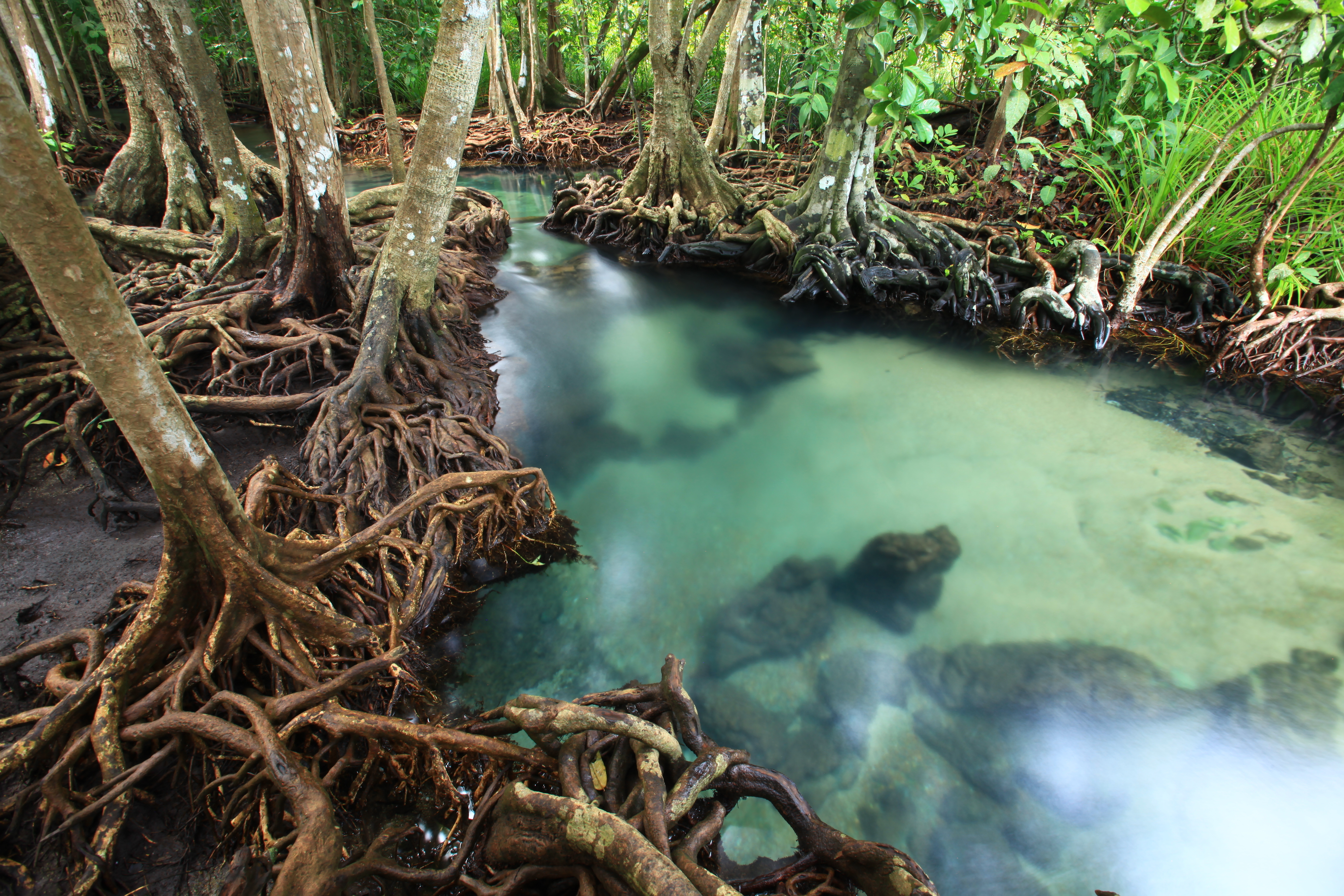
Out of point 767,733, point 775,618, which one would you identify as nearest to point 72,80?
point 775,618

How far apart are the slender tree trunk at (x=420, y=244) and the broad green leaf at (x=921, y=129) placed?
3.50 metres

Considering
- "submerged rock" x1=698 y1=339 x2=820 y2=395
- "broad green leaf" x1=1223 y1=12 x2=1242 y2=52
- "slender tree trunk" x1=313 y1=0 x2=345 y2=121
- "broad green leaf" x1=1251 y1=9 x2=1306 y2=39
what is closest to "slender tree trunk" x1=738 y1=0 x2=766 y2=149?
"submerged rock" x1=698 y1=339 x2=820 y2=395

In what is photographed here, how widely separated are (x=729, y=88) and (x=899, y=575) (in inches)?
378

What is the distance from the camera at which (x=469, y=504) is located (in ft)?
11.5

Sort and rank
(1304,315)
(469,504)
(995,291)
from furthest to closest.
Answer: (995,291) → (1304,315) → (469,504)

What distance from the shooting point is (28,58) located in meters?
8.61

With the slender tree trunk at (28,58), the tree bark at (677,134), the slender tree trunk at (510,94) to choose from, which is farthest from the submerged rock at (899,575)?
the slender tree trunk at (510,94)

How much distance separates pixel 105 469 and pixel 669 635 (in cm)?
353

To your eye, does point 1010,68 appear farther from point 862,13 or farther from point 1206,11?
point 862,13

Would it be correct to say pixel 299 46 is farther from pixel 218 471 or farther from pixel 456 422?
pixel 218 471

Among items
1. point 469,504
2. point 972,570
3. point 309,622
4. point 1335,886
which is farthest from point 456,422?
point 1335,886

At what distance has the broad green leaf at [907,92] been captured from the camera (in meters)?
4.25

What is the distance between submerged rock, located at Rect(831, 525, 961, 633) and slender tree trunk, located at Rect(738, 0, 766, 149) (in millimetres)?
8875

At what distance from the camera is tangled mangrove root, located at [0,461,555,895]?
6.49ft
